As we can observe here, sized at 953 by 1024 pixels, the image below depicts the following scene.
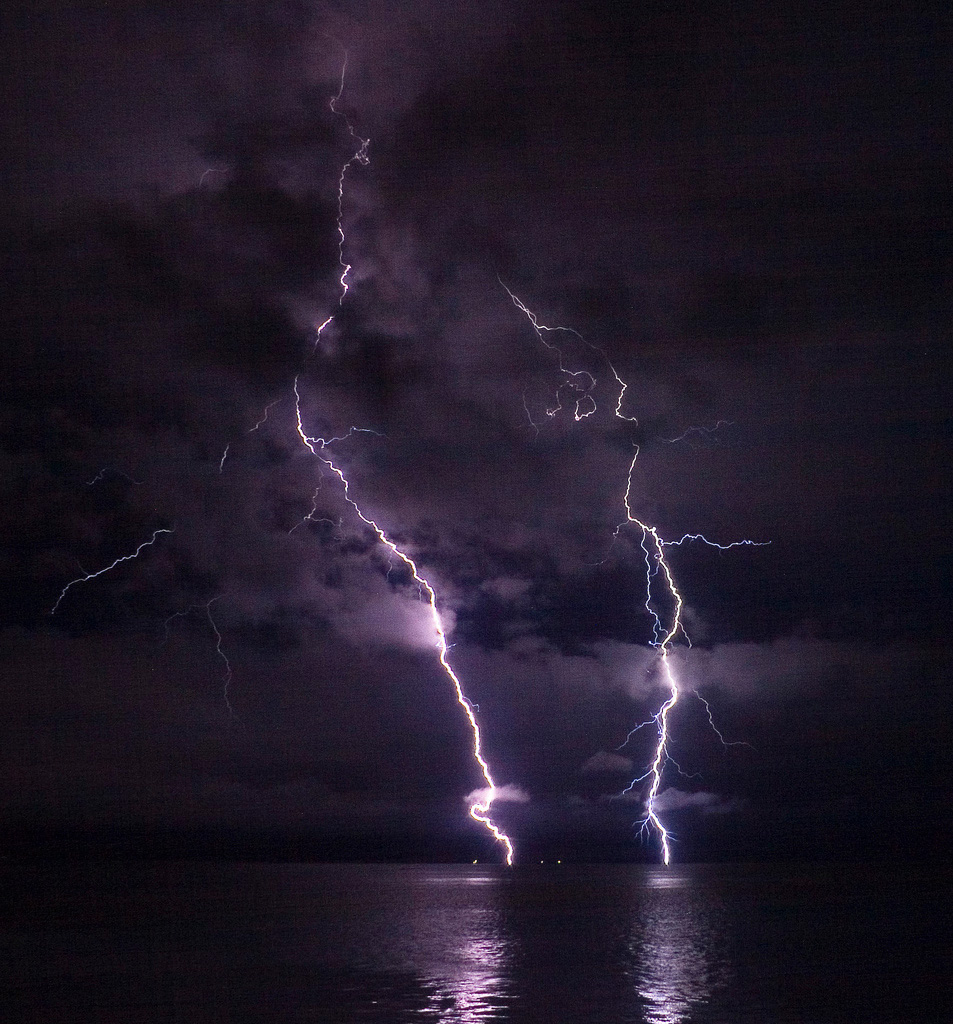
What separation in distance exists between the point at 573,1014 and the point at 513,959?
6.92 m

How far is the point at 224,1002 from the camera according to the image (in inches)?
580

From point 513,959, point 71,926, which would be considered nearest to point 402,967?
point 513,959

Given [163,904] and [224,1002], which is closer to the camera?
[224,1002]

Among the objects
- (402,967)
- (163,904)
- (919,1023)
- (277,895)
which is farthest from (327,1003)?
(277,895)

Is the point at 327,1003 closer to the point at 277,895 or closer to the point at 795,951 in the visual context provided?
the point at 795,951

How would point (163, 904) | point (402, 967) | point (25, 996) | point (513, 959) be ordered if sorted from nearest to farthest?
point (25, 996) → point (402, 967) → point (513, 959) → point (163, 904)

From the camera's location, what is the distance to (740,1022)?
43.3ft

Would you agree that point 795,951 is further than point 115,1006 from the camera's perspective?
Yes

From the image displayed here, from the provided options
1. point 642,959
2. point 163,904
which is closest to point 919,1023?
point 642,959

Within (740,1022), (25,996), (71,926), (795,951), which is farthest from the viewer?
(71,926)

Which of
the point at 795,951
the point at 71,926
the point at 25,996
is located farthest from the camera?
the point at 71,926

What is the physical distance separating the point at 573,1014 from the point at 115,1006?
680cm

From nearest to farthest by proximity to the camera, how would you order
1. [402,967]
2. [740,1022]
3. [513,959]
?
[740,1022] → [402,967] → [513,959]

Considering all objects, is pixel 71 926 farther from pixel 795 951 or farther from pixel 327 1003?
pixel 795 951
